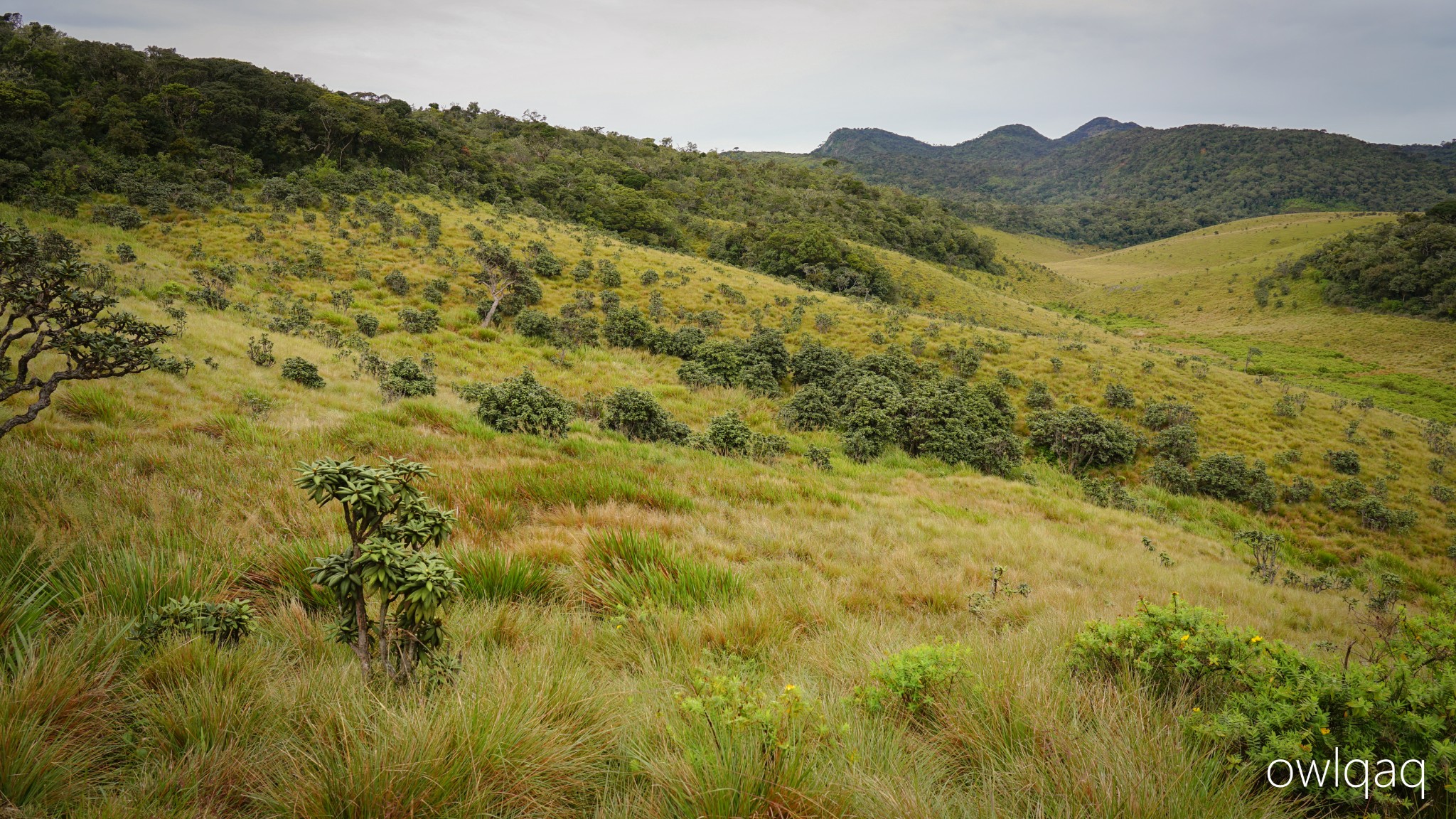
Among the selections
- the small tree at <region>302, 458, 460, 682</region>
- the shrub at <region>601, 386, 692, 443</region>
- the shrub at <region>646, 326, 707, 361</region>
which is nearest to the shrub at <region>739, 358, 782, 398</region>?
the shrub at <region>646, 326, 707, 361</region>

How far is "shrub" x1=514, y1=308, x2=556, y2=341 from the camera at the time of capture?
70.4 ft

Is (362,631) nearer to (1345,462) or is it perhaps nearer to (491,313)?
(491,313)

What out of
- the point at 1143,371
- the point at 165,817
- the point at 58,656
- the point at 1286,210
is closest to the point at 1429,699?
the point at 165,817

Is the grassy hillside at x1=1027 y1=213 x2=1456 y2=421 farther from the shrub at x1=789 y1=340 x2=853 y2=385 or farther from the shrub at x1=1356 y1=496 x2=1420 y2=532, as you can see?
the shrub at x1=789 y1=340 x2=853 y2=385

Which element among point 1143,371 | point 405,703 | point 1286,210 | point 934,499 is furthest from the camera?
point 1286,210

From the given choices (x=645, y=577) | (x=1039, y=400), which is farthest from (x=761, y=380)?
(x=645, y=577)

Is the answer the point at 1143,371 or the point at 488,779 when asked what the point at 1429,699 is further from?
the point at 1143,371

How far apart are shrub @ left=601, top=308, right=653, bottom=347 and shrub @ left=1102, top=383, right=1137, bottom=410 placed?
62.1 feet

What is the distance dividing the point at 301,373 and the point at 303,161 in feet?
117

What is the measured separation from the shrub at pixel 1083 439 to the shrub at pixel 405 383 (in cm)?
1866

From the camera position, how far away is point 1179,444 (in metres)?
18.3

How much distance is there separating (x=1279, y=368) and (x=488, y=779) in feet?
194

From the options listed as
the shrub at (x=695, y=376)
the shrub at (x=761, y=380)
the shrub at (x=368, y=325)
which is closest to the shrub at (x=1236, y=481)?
the shrub at (x=761, y=380)

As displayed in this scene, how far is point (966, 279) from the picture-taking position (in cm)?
5847
